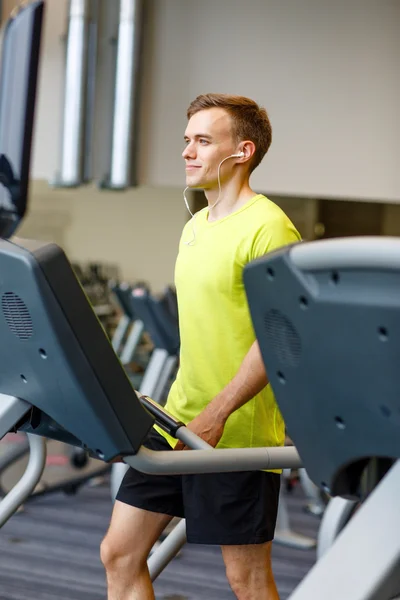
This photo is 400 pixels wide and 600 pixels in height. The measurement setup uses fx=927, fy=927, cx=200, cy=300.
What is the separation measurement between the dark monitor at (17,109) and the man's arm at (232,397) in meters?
1.14

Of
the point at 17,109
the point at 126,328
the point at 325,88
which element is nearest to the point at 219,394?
the point at 17,109

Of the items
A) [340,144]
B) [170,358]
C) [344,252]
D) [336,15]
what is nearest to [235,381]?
[344,252]

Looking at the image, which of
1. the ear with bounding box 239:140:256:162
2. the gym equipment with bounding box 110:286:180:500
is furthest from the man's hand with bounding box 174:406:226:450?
the gym equipment with bounding box 110:286:180:500

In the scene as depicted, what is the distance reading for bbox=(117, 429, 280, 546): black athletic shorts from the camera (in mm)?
1879

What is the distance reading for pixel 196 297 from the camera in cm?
193

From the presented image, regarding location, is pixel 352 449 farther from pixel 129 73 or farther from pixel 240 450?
pixel 129 73

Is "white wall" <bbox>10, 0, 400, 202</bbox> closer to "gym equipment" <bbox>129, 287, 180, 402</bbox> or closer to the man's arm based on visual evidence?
"gym equipment" <bbox>129, 287, 180, 402</bbox>

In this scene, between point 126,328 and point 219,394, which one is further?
point 126,328

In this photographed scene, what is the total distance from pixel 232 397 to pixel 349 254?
3.17 ft

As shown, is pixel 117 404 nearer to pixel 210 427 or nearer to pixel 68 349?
pixel 68 349

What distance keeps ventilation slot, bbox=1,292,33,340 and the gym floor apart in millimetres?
2103

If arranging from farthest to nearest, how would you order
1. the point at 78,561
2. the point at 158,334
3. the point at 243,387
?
the point at 158,334, the point at 78,561, the point at 243,387

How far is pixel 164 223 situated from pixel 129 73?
11.9 ft

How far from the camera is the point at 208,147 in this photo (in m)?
1.98
